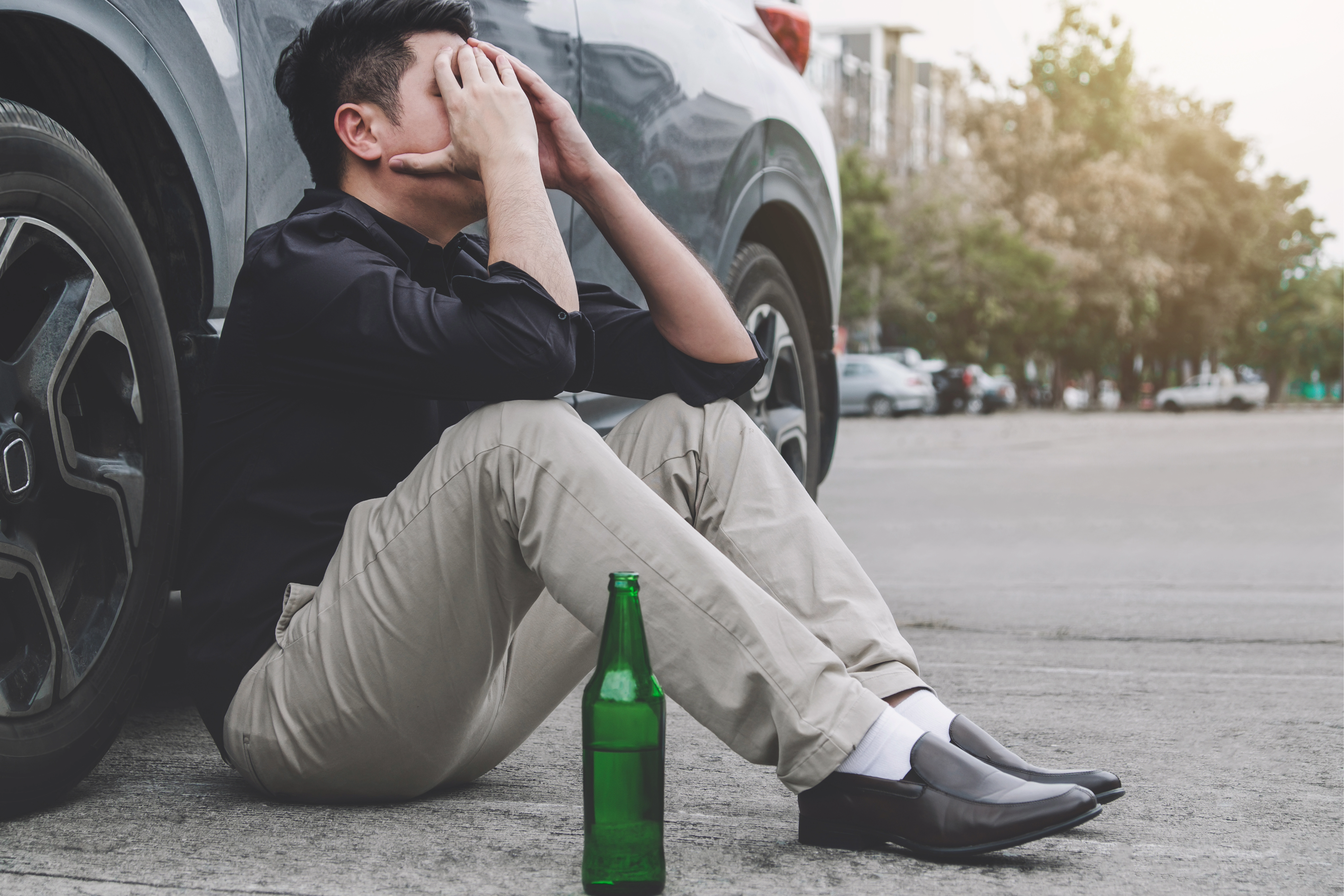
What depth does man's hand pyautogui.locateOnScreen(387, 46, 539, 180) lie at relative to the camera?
8.27 ft

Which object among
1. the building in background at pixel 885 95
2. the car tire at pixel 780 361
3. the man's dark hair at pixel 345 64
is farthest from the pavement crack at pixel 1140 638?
the building in background at pixel 885 95

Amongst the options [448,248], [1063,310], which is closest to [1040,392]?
[1063,310]

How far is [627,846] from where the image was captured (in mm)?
1964

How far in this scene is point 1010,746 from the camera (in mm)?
3107

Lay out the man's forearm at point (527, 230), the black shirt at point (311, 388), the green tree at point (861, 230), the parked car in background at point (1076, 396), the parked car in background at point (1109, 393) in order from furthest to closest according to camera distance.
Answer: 1. the parked car in background at point (1109, 393)
2. the parked car in background at point (1076, 396)
3. the green tree at point (861, 230)
4. the man's forearm at point (527, 230)
5. the black shirt at point (311, 388)

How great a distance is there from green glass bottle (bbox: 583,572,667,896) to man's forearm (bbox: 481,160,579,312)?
2.08ft

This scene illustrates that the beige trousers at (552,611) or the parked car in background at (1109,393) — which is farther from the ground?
the parked car in background at (1109,393)

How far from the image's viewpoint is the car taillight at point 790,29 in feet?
16.7

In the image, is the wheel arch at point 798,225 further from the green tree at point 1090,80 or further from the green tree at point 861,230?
the green tree at point 1090,80

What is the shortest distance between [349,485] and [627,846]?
80cm

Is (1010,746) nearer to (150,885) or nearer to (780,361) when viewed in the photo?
(150,885)

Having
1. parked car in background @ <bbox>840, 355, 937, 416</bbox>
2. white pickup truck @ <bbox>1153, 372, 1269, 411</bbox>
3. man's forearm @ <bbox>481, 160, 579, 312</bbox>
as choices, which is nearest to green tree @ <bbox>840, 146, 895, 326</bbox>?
parked car in background @ <bbox>840, 355, 937, 416</bbox>

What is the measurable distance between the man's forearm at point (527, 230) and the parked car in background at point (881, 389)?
29649 mm

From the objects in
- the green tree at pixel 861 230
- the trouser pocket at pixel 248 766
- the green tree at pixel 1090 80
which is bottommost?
the trouser pocket at pixel 248 766
